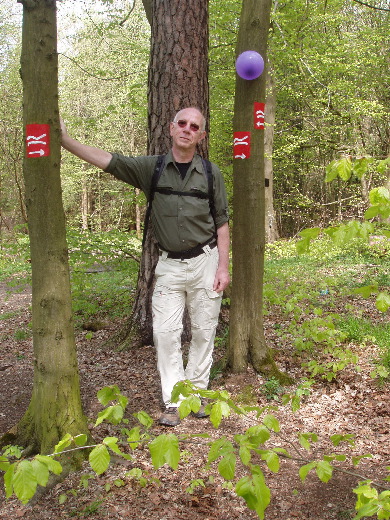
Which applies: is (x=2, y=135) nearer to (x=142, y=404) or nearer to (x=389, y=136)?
(x=389, y=136)

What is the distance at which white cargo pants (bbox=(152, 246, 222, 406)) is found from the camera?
3.68 metres

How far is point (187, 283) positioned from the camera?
146 inches

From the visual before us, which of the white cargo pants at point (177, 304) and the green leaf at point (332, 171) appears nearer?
the green leaf at point (332, 171)

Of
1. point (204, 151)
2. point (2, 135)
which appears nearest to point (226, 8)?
point (204, 151)

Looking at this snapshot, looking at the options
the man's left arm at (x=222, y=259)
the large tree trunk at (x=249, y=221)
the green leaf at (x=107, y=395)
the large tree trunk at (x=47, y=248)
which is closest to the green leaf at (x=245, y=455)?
the green leaf at (x=107, y=395)

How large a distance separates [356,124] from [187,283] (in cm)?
1429

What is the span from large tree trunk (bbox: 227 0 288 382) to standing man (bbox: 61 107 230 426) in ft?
1.61

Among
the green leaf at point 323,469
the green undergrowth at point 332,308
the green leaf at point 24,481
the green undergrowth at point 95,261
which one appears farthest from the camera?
the green undergrowth at point 95,261

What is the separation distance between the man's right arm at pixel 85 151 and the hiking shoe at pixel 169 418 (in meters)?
1.94

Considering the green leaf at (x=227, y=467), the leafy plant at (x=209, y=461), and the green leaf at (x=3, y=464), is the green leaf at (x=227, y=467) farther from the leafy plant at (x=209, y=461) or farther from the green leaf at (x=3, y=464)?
the green leaf at (x=3, y=464)

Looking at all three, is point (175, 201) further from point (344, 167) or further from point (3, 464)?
point (3, 464)

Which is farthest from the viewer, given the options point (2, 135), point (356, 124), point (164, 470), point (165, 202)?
point (2, 135)

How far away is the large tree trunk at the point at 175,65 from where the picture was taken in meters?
4.57

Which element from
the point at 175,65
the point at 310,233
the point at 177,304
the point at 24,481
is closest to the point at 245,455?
the point at 24,481
